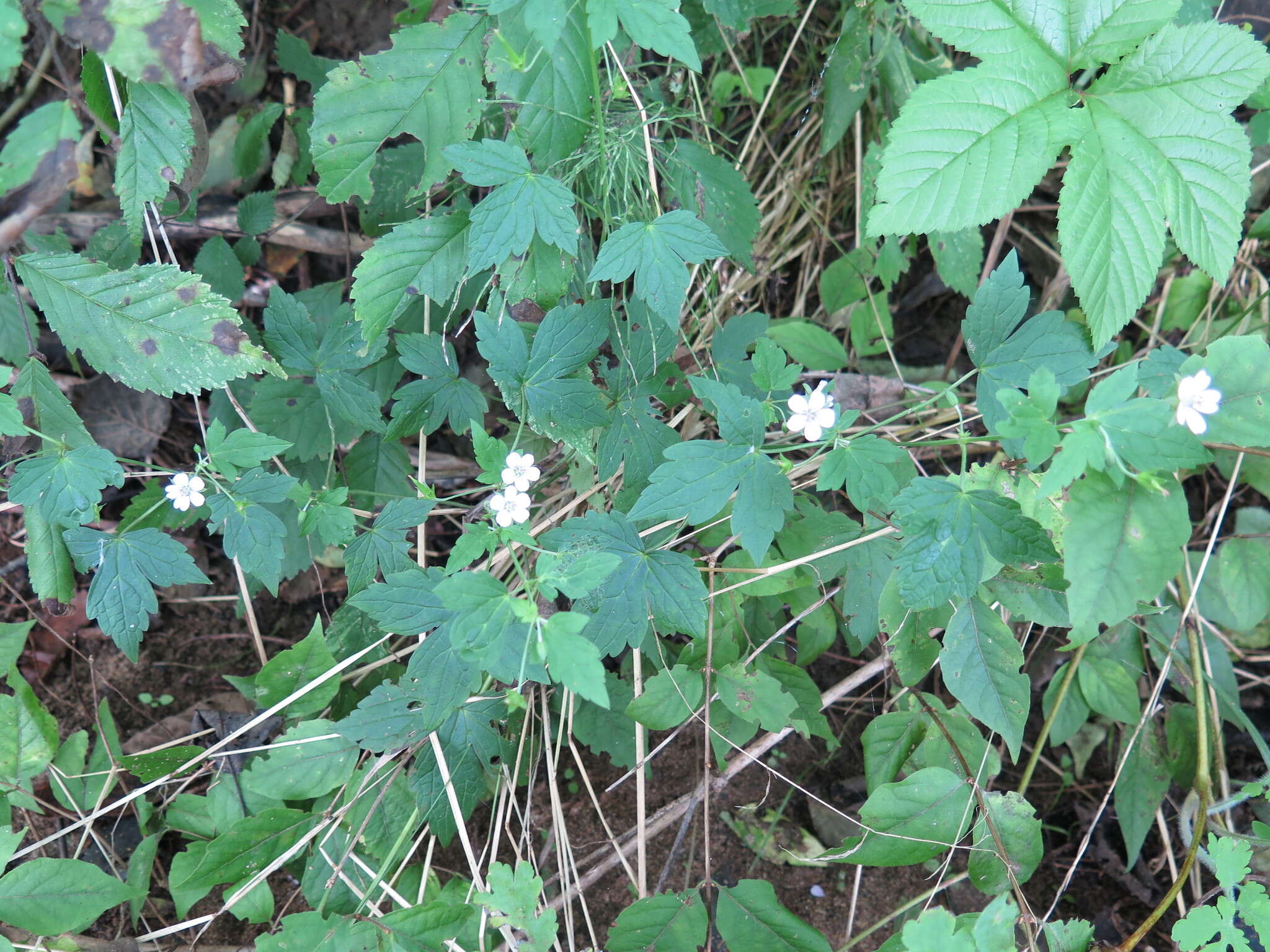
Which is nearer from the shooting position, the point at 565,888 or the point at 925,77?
the point at 565,888

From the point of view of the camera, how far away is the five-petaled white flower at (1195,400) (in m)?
1.37

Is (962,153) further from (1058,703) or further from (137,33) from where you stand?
(137,33)

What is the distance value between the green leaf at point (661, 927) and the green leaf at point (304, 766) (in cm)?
73

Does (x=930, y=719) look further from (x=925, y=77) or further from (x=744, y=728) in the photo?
(x=925, y=77)

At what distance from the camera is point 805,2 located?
2.61 metres

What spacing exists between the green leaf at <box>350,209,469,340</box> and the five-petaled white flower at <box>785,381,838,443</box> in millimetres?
875

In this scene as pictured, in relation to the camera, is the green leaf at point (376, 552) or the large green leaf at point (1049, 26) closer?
the large green leaf at point (1049, 26)

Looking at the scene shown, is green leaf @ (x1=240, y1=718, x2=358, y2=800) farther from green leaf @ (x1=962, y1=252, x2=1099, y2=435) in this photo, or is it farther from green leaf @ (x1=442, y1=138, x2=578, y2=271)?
green leaf @ (x1=962, y1=252, x2=1099, y2=435)

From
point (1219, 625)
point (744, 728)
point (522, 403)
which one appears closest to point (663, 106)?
point (522, 403)

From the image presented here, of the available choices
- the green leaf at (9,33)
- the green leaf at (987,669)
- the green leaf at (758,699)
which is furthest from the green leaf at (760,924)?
the green leaf at (9,33)

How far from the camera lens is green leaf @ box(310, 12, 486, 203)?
193cm

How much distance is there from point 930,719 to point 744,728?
0.45m

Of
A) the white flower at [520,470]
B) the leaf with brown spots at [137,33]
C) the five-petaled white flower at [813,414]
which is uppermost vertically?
the leaf with brown spots at [137,33]

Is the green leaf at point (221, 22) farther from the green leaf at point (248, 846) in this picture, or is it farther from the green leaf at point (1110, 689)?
the green leaf at point (1110, 689)
